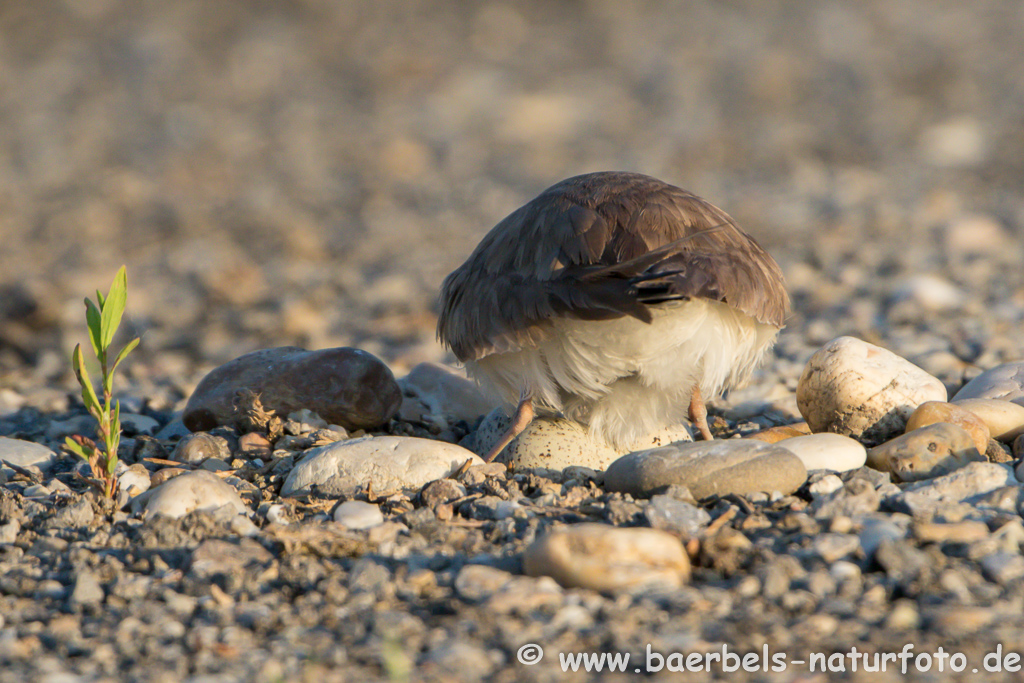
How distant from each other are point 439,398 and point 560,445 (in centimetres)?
118

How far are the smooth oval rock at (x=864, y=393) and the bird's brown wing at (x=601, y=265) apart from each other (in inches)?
21.3

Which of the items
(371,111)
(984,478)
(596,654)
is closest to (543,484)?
(596,654)

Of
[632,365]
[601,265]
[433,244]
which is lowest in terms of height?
[632,365]

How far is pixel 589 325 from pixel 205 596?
148 cm

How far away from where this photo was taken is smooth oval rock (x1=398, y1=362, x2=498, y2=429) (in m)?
4.67

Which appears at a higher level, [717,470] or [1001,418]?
[1001,418]

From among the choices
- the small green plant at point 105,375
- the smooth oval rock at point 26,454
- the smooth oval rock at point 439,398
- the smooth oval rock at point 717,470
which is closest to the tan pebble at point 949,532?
the smooth oval rock at point 717,470

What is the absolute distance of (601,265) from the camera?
10.8 ft

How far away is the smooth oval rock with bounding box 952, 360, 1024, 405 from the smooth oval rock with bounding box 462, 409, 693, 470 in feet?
4.29

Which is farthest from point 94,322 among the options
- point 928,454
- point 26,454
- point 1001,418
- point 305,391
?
point 1001,418

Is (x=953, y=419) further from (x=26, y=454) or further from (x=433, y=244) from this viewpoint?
(x=433, y=244)

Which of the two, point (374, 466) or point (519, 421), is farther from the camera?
point (519, 421)

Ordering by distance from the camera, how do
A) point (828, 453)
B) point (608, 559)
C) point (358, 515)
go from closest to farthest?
point (608, 559) < point (358, 515) < point (828, 453)

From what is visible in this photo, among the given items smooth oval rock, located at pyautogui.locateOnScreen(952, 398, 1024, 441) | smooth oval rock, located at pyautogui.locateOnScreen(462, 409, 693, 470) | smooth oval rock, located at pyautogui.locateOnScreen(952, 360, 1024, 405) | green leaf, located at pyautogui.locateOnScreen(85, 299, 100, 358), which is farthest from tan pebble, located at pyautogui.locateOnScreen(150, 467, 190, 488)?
smooth oval rock, located at pyautogui.locateOnScreen(952, 360, 1024, 405)
